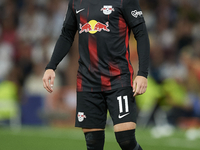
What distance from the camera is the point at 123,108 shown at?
11.9ft

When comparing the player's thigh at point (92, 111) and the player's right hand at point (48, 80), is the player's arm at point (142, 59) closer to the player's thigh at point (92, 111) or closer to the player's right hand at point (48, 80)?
the player's thigh at point (92, 111)

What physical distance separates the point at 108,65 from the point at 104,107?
38 centimetres

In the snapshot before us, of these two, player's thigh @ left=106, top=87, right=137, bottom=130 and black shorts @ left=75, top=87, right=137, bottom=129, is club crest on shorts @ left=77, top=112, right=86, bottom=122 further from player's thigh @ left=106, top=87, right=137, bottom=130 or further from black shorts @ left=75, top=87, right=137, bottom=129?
player's thigh @ left=106, top=87, right=137, bottom=130

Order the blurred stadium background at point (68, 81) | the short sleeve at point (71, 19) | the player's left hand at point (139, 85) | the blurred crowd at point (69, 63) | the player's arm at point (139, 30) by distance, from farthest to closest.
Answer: the blurred crowd at point (69, 63)
the blurred stadium background at point (68, 81)
the short sleeve at point (71, 19)
the player's arm at point (139, 30)
the player's left hand at point (139, 85)

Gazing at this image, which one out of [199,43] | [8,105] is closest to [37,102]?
[8,105]

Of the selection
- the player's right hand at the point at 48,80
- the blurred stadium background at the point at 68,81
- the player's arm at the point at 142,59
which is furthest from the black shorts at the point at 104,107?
the blurred stadium background at the point at 68,81

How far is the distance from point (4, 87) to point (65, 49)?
7292mm

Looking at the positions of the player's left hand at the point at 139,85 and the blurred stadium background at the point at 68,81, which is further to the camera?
the blurred stadium background at the point at 68,81

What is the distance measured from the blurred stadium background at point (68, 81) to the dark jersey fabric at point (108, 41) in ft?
11.9

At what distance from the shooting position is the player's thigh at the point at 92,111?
371cm

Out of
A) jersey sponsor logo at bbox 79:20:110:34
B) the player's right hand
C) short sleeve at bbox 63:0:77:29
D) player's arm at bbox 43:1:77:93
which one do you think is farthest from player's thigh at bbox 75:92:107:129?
short sleeve at bbox 63:0:77:29

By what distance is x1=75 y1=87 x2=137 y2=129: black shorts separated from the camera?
3.63 metres

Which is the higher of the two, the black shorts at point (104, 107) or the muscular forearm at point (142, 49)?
the muscular forearm at point (142, 49)

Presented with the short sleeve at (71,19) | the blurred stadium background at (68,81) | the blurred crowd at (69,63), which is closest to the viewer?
the short sleeve at (71,19)
